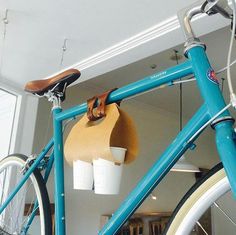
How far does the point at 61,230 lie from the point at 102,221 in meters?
1.94

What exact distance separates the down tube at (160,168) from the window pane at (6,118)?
4.28 feet

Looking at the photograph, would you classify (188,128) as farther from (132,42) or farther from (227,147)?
(132,42)

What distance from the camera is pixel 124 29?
110 centimetres

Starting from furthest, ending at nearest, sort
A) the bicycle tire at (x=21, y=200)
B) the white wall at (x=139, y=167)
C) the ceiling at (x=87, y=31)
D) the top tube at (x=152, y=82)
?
the white wall at (x=139, y=167) < the ceiling at (x=87, y=31) < the bicycle tire at (x=21, y=200) < the top tube at (x=152, y=82)

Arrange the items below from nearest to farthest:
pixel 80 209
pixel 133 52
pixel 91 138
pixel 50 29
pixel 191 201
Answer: pixel 191 201 → pixel 91 138 → pixel 50 29 → pixel 133 52 → pixel 80 209

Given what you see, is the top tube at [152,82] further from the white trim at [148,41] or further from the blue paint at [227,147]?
the white trim at [148,41]

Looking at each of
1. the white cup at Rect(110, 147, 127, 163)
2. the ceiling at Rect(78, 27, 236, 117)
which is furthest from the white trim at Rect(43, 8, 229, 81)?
the white cup at Rect(110, 147, 127, 163)

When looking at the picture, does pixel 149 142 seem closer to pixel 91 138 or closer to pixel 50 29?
pixel 50 29

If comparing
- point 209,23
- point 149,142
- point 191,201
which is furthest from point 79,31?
point 149,142

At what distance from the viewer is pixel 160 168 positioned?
0.47 metres

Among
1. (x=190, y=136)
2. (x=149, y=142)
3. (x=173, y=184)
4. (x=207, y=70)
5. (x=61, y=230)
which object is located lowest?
(x=61, y=230)

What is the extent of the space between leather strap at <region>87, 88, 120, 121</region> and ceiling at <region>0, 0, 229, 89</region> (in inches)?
18.9

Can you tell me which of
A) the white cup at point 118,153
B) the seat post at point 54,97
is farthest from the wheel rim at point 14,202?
the white cup at point 118,153

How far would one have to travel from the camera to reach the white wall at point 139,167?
229 centimetres
